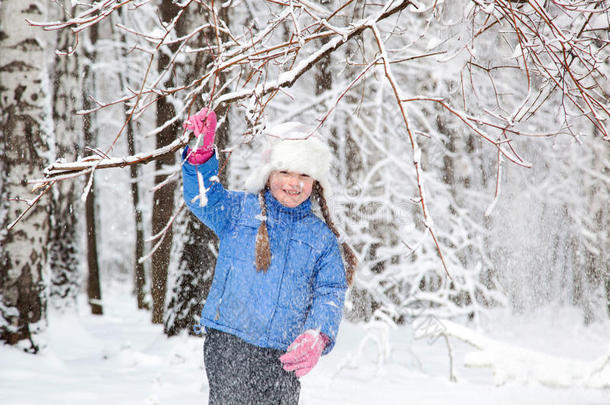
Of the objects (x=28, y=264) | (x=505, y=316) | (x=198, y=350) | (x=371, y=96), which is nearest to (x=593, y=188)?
(x=505, y=316)

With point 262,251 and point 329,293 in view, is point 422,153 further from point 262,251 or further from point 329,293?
point 262,251

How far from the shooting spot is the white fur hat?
2930 millimetres

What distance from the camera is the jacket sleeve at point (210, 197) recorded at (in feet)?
8.83

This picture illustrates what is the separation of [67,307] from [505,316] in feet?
29.3

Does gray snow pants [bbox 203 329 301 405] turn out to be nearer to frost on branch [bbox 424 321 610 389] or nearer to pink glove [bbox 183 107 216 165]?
pink glove [bbox 183 107 216 165]

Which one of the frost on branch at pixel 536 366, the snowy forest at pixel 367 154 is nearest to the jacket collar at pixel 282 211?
the snowy forest at pixel 367 154

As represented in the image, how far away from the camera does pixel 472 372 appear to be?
6.67 metres

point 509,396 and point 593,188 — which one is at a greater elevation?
point 593,188

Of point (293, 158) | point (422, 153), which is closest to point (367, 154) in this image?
point (422, 153)

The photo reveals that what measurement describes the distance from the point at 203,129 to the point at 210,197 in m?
0.55

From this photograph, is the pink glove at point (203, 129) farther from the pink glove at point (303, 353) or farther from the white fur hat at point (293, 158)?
the pink glove at point (303, 353)

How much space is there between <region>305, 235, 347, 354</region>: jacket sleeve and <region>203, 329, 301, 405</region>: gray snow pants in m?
0.22

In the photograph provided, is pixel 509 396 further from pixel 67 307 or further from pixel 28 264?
pixel 67 307

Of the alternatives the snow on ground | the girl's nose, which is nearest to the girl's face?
the girl's nose
